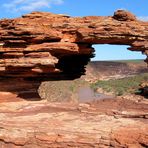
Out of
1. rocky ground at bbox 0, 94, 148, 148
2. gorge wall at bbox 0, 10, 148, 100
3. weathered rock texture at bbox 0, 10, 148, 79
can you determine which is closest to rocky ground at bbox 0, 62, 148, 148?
rocky ground at bbox 0, 94, 148, 148

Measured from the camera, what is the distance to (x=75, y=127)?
16.1 m

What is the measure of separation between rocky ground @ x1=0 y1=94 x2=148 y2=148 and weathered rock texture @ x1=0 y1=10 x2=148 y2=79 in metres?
3.03

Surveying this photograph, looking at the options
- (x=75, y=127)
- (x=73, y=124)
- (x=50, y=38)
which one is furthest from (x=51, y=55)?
(x=75, y=127)

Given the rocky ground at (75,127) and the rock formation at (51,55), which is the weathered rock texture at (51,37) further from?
the rocky ground at (75,127)

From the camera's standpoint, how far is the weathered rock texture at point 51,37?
69.1 feet

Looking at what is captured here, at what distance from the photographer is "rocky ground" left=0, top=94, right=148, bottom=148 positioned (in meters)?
15.1

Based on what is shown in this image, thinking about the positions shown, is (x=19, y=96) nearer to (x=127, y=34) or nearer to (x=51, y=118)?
(x=51, y=118)

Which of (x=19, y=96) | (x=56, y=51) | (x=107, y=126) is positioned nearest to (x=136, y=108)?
(x=107, y=126)

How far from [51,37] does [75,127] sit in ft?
22.4

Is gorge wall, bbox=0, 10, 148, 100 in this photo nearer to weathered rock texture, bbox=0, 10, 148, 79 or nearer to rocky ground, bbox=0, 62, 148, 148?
weathered rock texture, bbox=0, 10, 148, 79

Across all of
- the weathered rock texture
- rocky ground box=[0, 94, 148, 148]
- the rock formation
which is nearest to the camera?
rocky ground box=[0, 94, 148, 148]

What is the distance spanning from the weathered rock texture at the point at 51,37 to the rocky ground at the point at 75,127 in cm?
303

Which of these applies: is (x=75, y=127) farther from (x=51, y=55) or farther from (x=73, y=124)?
(x=51, y=55)

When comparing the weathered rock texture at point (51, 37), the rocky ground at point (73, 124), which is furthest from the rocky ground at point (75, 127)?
the weathered rock texture at point (51, 37)
